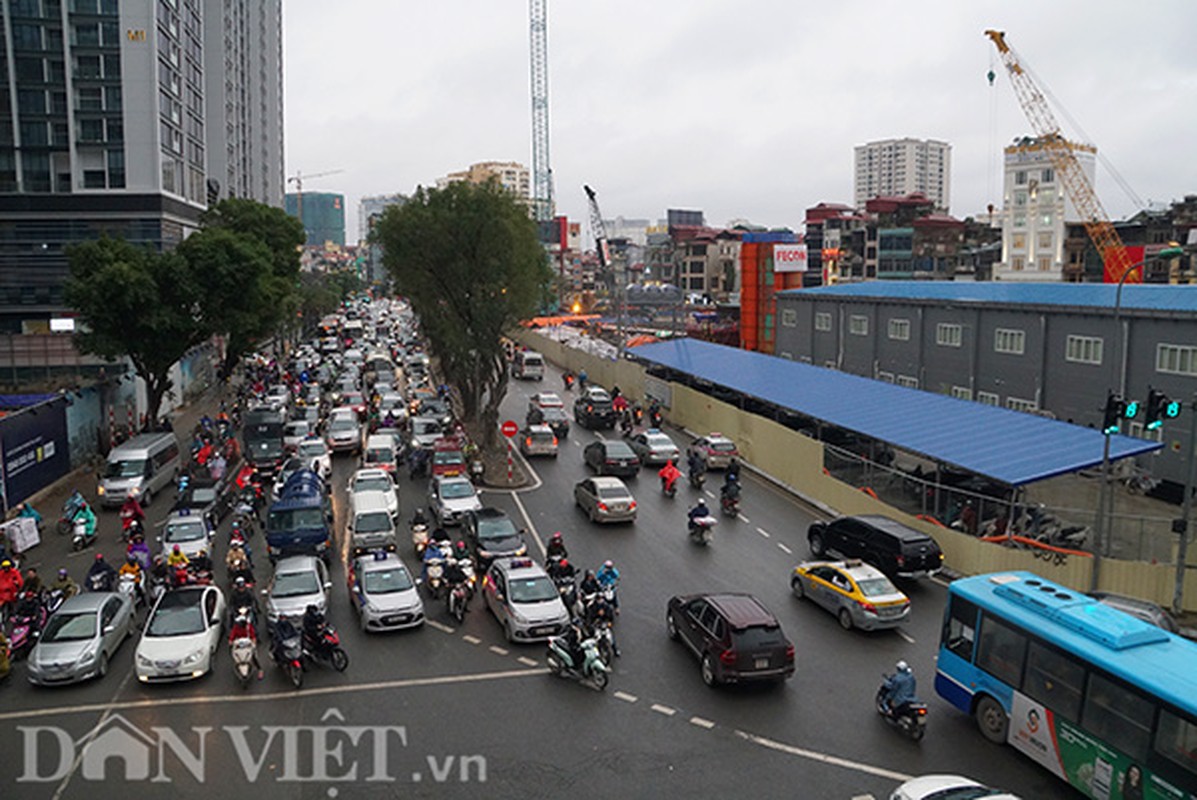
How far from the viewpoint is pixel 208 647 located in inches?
682

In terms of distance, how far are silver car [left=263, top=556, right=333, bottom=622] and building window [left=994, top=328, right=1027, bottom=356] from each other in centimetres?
3395

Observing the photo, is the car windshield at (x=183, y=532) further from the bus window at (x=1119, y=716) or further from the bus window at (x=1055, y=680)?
the bus window at (x=1119, y=716)

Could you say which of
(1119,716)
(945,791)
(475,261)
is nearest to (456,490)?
(475,261)

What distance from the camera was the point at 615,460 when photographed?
116ft

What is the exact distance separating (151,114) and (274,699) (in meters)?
56.2

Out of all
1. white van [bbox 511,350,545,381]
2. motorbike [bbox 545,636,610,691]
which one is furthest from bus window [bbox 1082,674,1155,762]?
white van [bbox 511,350,545,381]

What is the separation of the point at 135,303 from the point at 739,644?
32891mm

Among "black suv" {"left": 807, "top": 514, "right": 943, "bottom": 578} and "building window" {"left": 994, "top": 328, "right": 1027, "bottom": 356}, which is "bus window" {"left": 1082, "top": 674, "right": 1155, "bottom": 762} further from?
"building window" {"left": 994, "top": 328, "right": 1027, "bottom": 356}

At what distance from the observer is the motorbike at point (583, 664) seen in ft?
54.5

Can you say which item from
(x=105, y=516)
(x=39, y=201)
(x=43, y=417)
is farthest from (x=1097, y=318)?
(x=39, y=201)

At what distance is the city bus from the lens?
11359 mm

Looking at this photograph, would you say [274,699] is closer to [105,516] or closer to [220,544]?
[220,544]

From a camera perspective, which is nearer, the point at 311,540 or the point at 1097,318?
the point at 311,540

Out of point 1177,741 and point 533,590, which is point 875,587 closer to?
point 533,590
